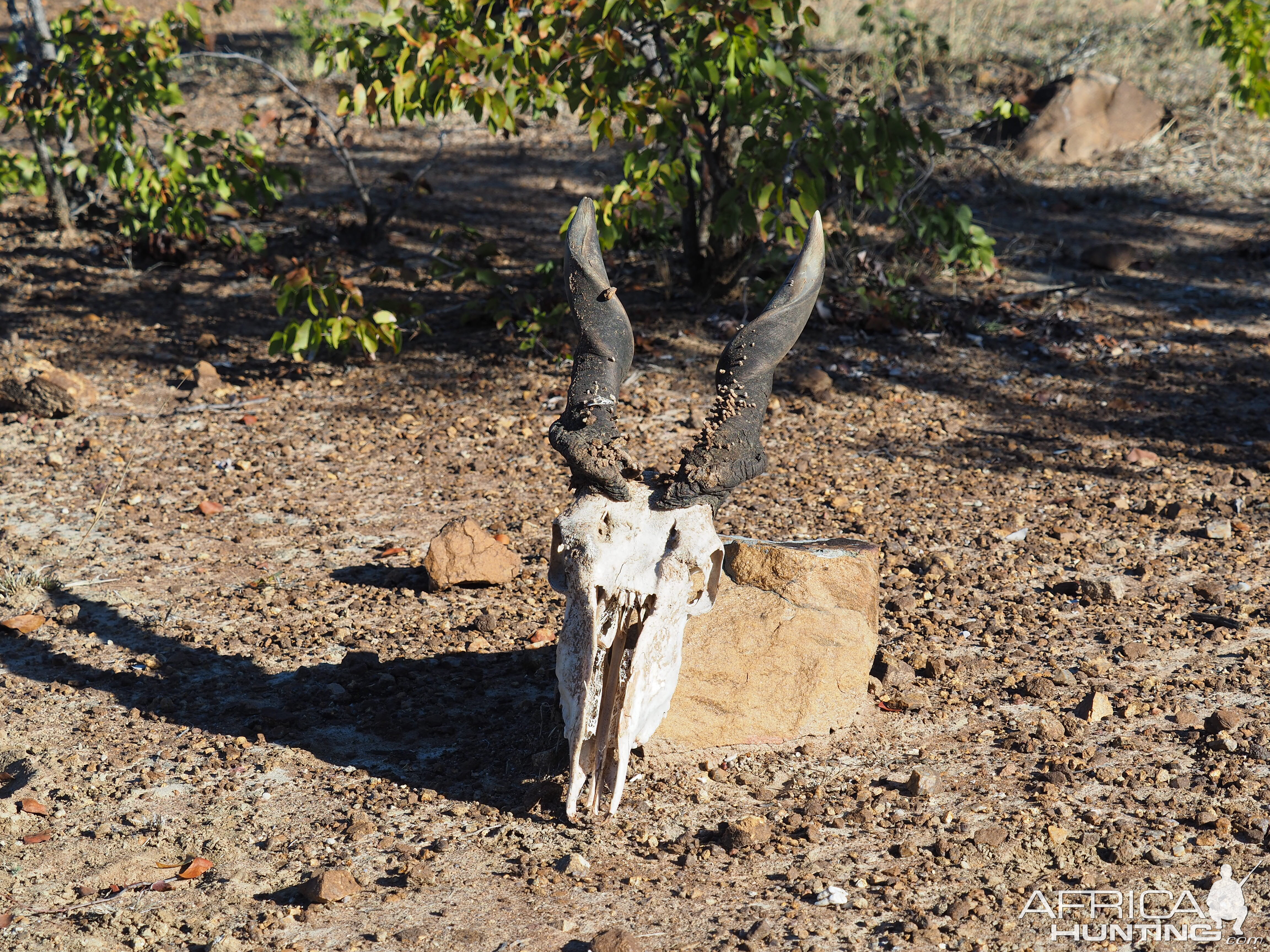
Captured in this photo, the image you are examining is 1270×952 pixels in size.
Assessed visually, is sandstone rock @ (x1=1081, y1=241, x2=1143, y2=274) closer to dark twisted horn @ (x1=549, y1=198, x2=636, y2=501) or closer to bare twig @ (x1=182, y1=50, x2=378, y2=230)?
bare twig @ (x1=182, y1=50, x2=378, y2=230)

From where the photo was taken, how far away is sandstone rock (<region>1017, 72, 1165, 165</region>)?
10.3 metres

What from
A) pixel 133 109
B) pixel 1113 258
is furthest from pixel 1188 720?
pixel 133 109

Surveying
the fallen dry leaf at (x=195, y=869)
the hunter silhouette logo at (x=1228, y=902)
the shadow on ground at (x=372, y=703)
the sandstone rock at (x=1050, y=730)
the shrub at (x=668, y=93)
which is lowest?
the fallen dry leaf at (x=195, y=869)

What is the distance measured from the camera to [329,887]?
3.06m

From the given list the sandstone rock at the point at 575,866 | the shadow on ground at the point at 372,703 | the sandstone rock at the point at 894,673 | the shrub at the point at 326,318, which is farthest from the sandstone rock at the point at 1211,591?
the shrub at the point at 326,318

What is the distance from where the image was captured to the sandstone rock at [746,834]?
329 cm

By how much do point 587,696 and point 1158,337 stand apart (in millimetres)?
5889

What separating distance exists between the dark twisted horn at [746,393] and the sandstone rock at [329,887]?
4.53ft

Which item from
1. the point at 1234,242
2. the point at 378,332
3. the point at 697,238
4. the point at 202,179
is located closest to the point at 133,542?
the point at 378,332

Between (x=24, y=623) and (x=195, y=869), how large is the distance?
1949 mm

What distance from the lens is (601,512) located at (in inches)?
133

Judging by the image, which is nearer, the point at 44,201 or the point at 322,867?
the point at 322,867

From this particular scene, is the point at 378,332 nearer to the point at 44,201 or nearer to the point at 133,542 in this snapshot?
the point at 133,542

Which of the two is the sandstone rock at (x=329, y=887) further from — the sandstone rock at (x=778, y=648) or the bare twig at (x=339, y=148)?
the bare twig at (x=339, y=148)
